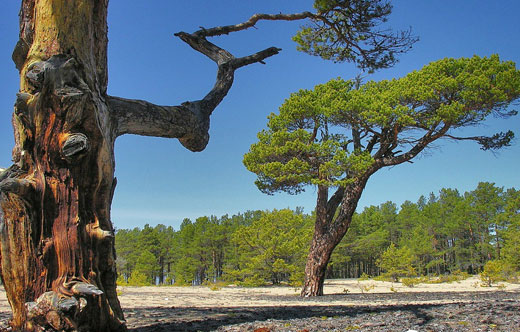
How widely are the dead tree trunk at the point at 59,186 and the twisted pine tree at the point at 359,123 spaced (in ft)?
25.6

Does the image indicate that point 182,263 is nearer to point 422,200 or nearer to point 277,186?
point 277,186

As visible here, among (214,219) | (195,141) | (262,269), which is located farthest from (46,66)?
(214,219)

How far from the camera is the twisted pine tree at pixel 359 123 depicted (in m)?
9.59

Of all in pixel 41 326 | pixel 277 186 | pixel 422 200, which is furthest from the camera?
pixel 422 200

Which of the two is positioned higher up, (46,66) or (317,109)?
(317,109)

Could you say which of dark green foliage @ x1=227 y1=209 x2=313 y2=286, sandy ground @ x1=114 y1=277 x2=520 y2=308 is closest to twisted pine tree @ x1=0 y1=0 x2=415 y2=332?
sandy ground @ x1=114 y1=277 x2=520 y2=308

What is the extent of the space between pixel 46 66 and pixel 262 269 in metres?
18.9

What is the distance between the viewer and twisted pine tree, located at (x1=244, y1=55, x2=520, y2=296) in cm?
959

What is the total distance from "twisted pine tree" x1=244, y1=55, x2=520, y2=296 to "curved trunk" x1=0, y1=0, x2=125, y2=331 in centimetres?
782

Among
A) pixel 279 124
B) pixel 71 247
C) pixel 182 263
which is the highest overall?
pixel 279 124

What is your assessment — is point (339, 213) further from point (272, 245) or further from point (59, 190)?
point (272, 245)

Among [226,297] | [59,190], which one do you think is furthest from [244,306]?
[59,190]

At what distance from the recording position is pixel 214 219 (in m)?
40.1

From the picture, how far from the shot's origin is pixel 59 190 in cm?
236
